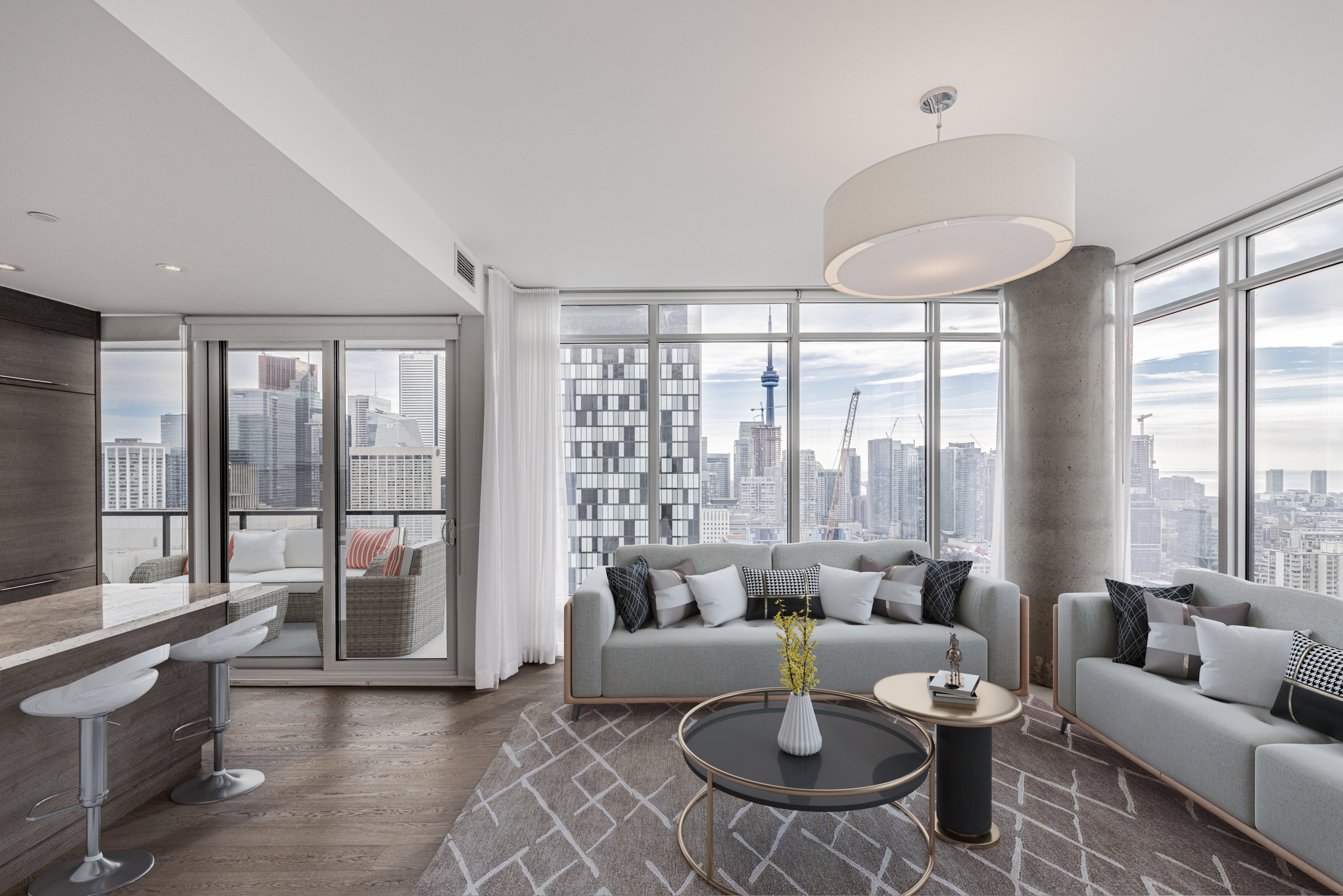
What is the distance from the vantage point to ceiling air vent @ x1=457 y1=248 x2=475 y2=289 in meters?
3.60

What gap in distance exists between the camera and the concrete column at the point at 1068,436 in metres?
3.83

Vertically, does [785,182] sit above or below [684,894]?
above

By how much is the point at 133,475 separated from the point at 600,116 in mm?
3866

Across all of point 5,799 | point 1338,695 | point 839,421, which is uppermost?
point 839,421

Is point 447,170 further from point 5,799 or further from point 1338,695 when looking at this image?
point 1338,695

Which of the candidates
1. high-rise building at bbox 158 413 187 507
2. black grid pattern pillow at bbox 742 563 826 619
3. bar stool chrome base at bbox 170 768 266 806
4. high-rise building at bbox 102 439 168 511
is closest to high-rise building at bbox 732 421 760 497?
black grid pattern pillow at bbox 742 563 826 619

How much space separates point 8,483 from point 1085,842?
17.5 ft

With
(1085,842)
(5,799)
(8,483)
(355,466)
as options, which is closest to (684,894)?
(1085,842)

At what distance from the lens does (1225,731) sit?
7.30 feet

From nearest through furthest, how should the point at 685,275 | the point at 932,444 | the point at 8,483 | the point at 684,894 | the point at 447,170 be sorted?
the point at 684,894 < the point at 447,170 < the point at 8,483 < the point at 685,275 < the point at 932,444

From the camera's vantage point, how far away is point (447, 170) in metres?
2.73

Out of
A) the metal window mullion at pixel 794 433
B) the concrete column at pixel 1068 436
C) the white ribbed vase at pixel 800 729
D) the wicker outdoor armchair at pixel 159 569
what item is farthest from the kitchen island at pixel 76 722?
the concrete column at pixel 1068 436

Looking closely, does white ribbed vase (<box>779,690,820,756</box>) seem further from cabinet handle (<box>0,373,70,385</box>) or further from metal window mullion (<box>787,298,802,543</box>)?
cabinet handle (<box>0,373,70,385</box>)

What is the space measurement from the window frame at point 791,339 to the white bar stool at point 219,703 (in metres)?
2.59
